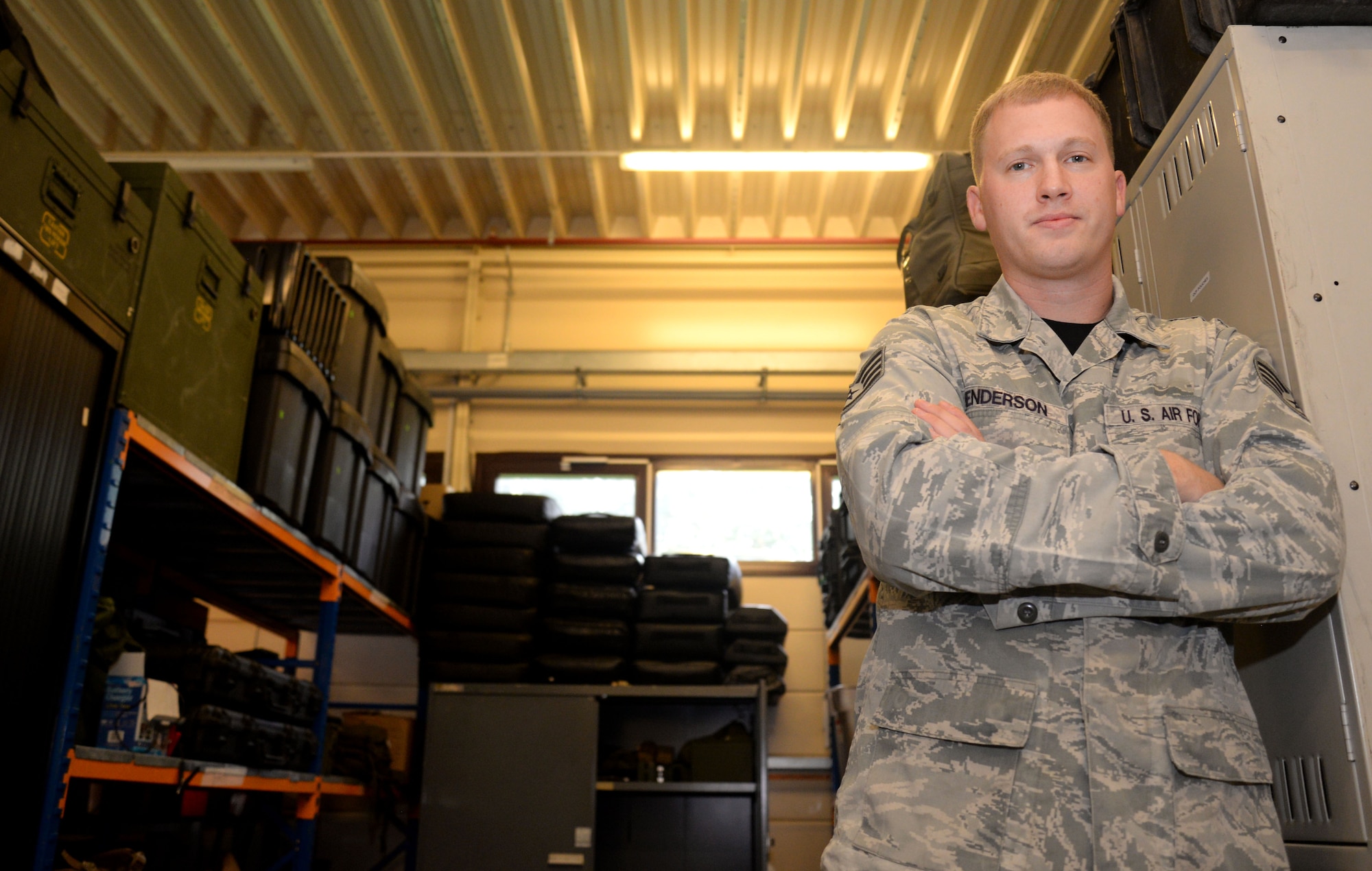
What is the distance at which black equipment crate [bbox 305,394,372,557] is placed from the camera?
3.77 meters

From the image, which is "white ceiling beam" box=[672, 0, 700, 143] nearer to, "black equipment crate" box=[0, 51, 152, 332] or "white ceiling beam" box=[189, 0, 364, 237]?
"white ceiling beam" box=[189, 0, 364, 237]

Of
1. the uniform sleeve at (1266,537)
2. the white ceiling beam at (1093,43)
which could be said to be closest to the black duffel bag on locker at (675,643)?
the white ceiling beam at (1093,43)

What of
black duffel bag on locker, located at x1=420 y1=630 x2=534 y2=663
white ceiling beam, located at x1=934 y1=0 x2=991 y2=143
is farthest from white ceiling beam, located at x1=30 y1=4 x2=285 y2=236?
white ceiling beam, located at x1=934 y1=0 x2=991 y2=143

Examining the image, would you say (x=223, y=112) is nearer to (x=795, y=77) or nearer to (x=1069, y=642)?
(x=795, y=77)

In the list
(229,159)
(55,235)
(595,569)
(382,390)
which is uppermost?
(229,159)

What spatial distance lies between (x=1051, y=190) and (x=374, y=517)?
3666mm

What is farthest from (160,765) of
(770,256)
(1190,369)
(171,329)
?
(770,256)

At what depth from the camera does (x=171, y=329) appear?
2.79 metres

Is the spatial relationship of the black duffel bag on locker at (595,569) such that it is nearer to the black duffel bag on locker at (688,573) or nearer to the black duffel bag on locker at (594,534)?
the black duffel bag on locker at (594,534)

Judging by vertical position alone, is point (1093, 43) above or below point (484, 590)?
above

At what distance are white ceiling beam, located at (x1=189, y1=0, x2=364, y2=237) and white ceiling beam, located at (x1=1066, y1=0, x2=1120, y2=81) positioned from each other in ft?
13.4

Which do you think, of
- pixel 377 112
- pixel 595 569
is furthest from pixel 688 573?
pixel 377 112

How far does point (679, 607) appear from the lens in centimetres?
520

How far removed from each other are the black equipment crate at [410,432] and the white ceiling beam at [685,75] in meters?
2.12
